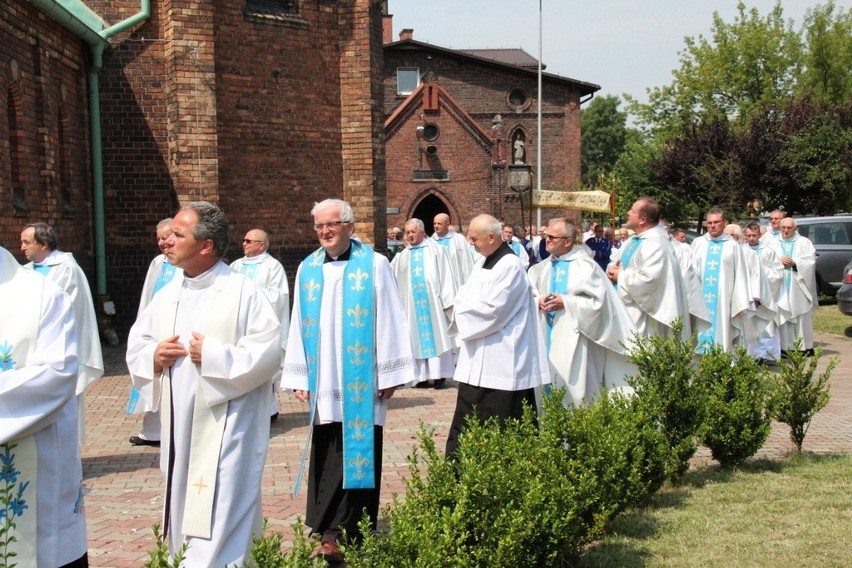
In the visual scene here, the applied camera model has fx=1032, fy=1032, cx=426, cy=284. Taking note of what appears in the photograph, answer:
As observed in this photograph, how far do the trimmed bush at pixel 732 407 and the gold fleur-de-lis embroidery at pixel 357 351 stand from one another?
2.75 metres

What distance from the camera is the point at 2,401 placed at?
3.65 m

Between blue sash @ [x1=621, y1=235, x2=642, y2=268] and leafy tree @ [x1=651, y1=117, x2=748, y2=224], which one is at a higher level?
leafy tree @ [x1=651, y1=117, x2=748, y2=224]

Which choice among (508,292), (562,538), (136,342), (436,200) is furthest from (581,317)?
(436,200)

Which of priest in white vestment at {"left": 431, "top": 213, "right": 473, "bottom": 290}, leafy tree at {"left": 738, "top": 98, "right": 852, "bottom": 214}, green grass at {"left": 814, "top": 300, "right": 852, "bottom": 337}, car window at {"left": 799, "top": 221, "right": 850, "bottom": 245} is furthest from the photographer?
leafy tree at {"left": 738, "top": 98, "right": 852, "bottom": 214}

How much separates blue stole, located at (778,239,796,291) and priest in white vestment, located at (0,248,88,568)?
1385 cm

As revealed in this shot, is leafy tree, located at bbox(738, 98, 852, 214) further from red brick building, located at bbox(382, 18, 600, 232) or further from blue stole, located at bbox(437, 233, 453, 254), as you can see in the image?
blue stole, located at bbox(437, 233, 453, 254)

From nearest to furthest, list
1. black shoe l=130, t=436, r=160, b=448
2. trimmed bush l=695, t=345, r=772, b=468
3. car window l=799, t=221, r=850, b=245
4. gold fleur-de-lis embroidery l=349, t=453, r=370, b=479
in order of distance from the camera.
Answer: gold fleur-de-lis embroidery l=349, t=453, r=370, b=479, trimmed bush l=695, t=345, r=772, b=468, black shoe l=130, t=436, r=160, b=448, car window l=799, t=221, r=850, b=245

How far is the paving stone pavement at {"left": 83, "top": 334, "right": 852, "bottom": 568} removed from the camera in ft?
21.8

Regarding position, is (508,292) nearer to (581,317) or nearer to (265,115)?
(581,317)

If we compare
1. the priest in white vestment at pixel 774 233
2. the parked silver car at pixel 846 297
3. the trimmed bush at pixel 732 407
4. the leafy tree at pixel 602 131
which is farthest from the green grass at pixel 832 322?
the leafy tree at pixel 602 131

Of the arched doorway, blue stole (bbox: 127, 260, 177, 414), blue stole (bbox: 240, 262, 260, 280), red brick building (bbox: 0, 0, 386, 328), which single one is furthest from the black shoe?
the arched doorway

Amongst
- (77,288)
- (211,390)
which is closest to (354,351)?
(211,390)

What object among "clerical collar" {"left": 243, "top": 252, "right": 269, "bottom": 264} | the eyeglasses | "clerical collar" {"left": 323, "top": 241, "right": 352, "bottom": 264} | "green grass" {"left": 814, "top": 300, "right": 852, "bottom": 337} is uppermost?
the eyeglasses

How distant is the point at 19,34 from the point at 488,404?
10.2 meters
